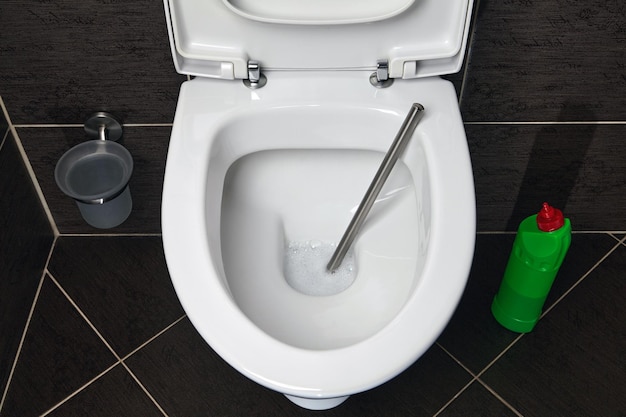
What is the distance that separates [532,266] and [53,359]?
0.79 m

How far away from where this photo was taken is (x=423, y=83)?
0.95 meters

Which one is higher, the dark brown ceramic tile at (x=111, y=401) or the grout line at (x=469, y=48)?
the grout line at (x=469, y=48)

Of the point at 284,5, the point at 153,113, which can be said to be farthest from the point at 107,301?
the point at 284,5

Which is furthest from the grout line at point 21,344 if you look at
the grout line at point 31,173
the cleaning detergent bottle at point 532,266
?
the cleaning detergent bottle at point 532,266

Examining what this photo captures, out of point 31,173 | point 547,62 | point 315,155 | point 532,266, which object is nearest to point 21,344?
point 31,173

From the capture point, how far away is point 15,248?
118 cm

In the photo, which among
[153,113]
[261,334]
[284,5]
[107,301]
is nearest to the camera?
[261,334]

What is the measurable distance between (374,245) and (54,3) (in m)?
0.55


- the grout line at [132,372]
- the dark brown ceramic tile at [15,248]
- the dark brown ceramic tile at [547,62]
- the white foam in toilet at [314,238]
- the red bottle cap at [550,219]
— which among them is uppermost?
the dark brown ceramic tile at [547,62]

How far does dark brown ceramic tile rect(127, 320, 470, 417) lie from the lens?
1.11m

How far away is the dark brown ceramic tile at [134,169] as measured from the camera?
115 cm

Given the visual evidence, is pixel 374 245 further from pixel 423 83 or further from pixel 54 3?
pixel 54 3

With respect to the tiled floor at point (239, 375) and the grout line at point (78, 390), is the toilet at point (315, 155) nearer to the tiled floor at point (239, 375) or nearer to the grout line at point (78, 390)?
the tiled floor at point (239, 375)

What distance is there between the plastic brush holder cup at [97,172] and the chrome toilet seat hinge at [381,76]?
38 cm
